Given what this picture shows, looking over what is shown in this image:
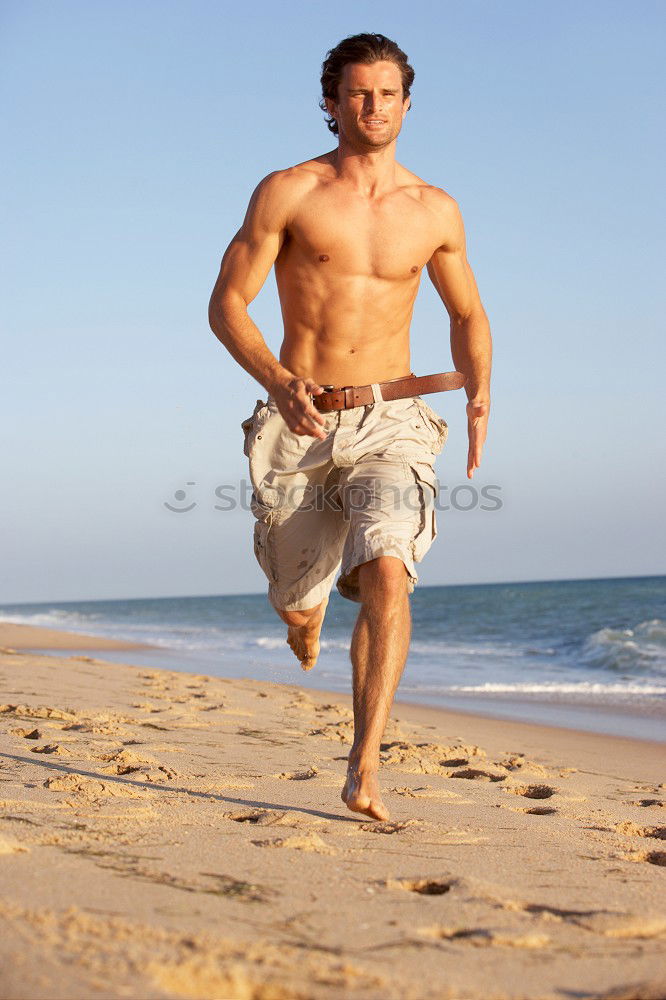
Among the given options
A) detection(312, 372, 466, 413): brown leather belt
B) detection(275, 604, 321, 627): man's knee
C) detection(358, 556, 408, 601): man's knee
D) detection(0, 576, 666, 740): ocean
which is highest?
detection(312, 372, 466, 413): brown leather belt

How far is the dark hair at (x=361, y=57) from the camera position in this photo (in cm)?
345

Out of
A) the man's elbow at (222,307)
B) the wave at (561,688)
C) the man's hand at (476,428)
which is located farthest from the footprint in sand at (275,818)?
the wave at (561,688)

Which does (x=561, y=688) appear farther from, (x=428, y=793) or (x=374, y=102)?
(x=374, y=102)

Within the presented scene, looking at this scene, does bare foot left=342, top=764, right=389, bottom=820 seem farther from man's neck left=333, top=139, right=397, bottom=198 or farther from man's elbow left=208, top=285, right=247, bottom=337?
man's neck left=333, top=139, right=397, bottom=198

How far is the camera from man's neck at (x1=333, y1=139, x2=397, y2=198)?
3578 mm

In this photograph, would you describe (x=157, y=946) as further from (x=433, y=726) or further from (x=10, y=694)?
(x=433, y=726)

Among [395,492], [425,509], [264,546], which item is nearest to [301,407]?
[395,492]

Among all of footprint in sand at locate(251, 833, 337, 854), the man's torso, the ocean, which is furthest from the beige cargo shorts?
the ocean

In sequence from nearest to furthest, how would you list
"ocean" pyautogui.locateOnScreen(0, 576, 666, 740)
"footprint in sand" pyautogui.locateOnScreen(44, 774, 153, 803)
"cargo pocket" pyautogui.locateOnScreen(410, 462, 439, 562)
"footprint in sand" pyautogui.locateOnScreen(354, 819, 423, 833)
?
"footprint in sand" pyautogui.locateOnScreen(354, 819, 423, 833) < "footprint in sand" pyautogui.locateOnScreen(44, 774, 153, 803) < "cargo pocket" pyautogui.locateOnScreen(410, 462, 439, 562) < "ocean" pyautogui.locateOnScreen(0, 576, 666, 740)

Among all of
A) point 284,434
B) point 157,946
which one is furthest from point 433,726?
point 157,946

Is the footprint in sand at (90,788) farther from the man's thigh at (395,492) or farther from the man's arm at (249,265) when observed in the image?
the man's arm at (249,265)

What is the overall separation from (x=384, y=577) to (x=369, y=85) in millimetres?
1730

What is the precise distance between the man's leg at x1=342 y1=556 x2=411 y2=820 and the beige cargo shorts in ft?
0.20

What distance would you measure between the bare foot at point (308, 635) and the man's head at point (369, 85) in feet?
5.95
